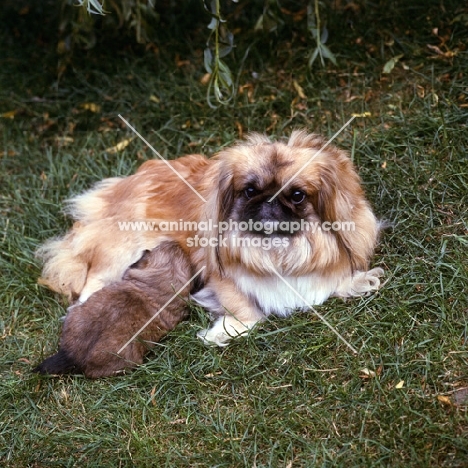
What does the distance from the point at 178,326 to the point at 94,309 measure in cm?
55

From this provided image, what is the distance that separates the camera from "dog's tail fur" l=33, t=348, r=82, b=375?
13.6 feet

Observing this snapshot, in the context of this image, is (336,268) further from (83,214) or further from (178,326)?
(83,214)

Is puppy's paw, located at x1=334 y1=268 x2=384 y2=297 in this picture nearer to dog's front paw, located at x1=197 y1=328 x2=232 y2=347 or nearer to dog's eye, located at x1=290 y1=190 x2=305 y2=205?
dog's eye, located at x1=290 y1=190 x2=305 y2=205

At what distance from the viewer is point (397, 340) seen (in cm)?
405

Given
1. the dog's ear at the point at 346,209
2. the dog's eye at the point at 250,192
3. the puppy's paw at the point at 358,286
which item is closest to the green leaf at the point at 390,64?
the dog's ear at the point at 346,209

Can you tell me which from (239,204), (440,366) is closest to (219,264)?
(239,204)

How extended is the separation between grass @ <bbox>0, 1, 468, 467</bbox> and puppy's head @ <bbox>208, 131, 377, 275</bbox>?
0.35 m

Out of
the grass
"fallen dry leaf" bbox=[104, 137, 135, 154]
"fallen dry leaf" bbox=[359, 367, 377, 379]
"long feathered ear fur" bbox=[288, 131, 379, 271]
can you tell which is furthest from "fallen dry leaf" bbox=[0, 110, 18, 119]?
"fallen dry leaf" bbox=[359, 367, 377, 379]

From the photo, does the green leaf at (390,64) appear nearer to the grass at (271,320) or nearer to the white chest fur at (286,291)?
the grass at (271,320)

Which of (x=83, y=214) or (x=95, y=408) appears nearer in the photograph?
(x=95, y=408)

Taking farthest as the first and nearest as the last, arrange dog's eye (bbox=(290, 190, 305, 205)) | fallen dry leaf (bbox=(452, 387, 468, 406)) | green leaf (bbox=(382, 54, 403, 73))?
1. green leaf (bbox=(382, 54, 403, 73))
2. dog's eye (bbox=(290, 190, 305, 205))
3. fallen dry leaf (bbox=(452, 387, 468, 406))

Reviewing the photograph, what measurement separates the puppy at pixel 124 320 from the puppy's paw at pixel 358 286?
0.96 meters

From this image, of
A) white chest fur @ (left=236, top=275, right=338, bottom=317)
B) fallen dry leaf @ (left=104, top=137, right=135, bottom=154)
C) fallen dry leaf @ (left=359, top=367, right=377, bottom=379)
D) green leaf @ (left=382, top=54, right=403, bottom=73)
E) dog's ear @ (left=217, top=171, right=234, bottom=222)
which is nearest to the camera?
fallen dry leaf @ (left=359, top=367, right=377, bottom=379)

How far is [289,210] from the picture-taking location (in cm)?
412
